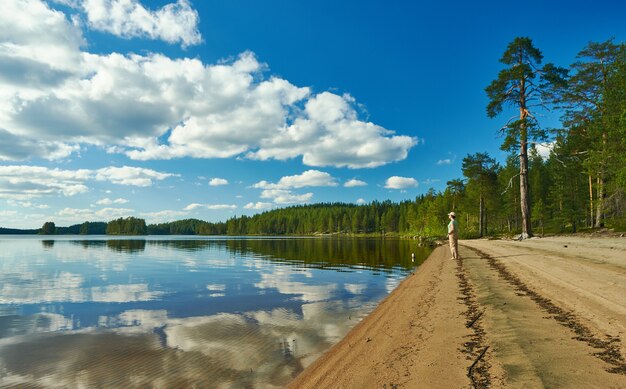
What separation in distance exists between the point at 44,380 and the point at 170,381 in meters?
2.65

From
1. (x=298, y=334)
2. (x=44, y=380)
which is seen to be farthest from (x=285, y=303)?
(x=44, y=380)

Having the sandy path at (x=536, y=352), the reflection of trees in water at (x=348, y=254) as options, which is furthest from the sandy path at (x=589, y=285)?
the reflection of trees in water at (x=348, y=254)

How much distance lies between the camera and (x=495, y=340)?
21.1 feet

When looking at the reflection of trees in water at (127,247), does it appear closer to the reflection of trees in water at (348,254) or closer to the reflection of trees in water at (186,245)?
the reflection of trees in water at (186,245)

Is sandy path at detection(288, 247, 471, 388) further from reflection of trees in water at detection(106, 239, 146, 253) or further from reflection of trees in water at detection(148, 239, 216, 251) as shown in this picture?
reflection of trees in water at detection(148, 239, 216, 251)

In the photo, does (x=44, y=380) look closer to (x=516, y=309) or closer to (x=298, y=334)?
(x=298, y=334)

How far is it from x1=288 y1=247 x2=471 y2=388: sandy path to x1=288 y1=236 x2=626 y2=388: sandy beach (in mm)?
17

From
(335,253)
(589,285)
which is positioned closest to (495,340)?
(589,285)

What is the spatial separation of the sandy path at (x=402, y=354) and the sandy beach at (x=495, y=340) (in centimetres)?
2

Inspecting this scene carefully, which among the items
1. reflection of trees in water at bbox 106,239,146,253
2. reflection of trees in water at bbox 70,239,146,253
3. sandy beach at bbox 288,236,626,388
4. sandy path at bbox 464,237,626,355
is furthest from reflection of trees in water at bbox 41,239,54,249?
sandy path at bbox 464,237,626,355

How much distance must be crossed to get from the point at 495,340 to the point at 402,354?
1764mm

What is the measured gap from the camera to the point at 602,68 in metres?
34.8

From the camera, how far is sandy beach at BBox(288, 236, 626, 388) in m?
4.88

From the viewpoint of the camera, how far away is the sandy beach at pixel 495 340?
488 centimetres
